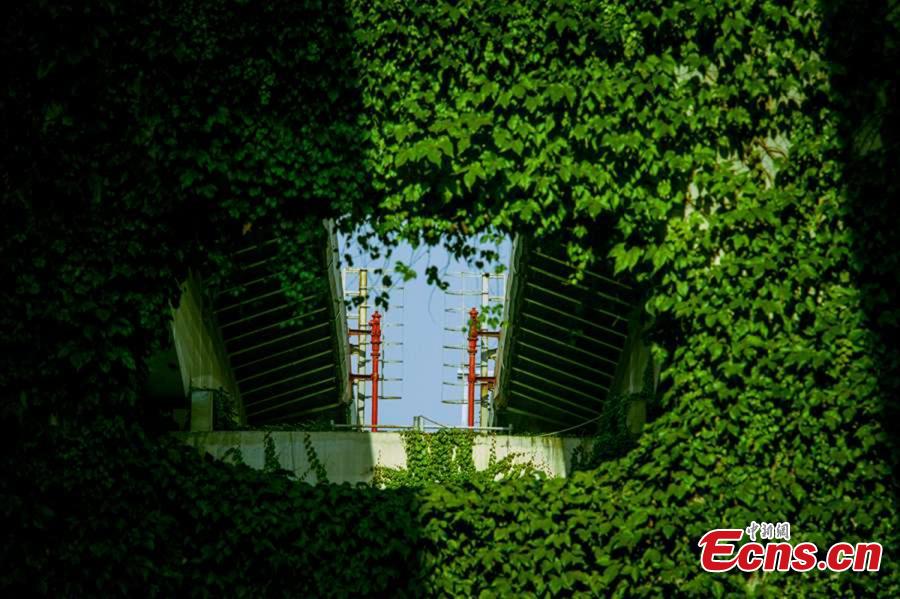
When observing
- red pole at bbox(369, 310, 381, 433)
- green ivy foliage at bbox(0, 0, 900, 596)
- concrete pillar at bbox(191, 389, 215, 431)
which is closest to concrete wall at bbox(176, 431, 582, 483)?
concrete pillar at bbox(191, 389, 215, 431)

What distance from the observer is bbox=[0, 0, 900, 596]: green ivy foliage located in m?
9.07

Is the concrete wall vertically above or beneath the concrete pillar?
beneath

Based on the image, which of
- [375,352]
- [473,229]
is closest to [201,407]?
[473,229]

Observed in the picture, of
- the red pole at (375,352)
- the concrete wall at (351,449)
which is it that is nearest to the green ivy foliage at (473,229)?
the concrete wall at (351,449)

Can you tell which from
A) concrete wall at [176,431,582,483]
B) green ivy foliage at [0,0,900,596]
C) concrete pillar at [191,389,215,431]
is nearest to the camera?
green ivy foliage at [0,0,900,596]

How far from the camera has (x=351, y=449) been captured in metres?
19.2

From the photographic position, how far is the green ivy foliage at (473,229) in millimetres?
9070

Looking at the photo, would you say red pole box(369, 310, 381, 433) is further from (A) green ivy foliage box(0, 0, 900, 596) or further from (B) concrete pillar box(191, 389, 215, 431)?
(A) green ivy foliage box(0, 0, 900, 596)

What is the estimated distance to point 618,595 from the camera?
9.06 meters

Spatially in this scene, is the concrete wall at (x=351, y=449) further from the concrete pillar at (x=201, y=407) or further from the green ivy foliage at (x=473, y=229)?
the green ivy foliage at (x=473, y=229)

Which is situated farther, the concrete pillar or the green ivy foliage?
the concrete pillar

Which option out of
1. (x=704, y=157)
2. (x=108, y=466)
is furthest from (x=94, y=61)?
(x=704, y=157)

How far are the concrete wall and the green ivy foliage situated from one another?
8595 mm

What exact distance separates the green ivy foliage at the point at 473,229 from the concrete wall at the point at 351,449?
8.60m
